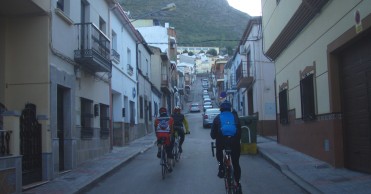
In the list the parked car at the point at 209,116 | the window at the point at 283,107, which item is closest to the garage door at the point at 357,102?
the window at the point at 283,107

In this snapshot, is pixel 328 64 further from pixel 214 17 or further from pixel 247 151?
pixel 214 17

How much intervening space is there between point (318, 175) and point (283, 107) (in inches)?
298

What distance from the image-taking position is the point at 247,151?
17.1 meters

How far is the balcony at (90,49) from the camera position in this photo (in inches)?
546

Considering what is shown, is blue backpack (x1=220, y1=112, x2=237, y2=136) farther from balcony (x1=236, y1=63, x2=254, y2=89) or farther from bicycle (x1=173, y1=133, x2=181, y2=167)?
balcony (x1=236, y1=63, x2=254, y2=89)

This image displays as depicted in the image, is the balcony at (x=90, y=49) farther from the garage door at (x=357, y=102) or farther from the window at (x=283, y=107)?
the garage door at (x=357, y=102)

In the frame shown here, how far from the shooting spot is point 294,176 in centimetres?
1135

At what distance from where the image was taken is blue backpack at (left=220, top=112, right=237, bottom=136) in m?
8.60

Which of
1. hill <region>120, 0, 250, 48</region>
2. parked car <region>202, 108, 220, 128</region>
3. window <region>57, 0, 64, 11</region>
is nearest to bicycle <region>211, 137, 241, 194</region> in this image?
window <region>57, 0, 64, 11</region>

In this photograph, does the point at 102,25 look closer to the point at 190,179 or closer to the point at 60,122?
the point at 60,122

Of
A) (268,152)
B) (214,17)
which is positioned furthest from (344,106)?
(214,17)

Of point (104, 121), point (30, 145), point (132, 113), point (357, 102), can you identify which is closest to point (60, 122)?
point (30, 145)

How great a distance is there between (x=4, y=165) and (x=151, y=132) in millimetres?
24657

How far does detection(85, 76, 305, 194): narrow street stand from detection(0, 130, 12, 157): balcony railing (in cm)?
196
